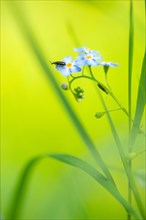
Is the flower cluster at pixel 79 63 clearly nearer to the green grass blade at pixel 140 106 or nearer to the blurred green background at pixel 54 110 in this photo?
the green grass blade at pixel 140 106

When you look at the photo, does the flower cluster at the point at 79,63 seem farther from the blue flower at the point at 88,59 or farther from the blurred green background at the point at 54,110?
the blurred green background at the point at 54,110

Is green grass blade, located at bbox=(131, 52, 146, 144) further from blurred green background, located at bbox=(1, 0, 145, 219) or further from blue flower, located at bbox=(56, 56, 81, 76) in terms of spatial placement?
blurred green background, located at bbox=(1, 0, 145, 219)

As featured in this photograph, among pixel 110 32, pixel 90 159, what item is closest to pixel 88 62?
pixel 90 159

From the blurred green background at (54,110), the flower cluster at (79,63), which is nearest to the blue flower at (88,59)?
the flower cluster at (79,63)

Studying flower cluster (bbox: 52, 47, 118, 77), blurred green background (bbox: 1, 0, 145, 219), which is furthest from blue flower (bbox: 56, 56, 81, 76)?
blurred green background (bbox: 1, 0, 145, 219)

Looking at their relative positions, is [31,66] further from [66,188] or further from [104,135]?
[66,188]

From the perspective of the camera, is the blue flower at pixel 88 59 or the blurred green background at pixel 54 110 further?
the blurred green background at pixel 54 110

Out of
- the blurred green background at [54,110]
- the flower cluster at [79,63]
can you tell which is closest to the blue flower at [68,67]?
the flower cluster at [79,63]

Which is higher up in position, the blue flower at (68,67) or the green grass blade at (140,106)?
the blue flower at (68,67)
